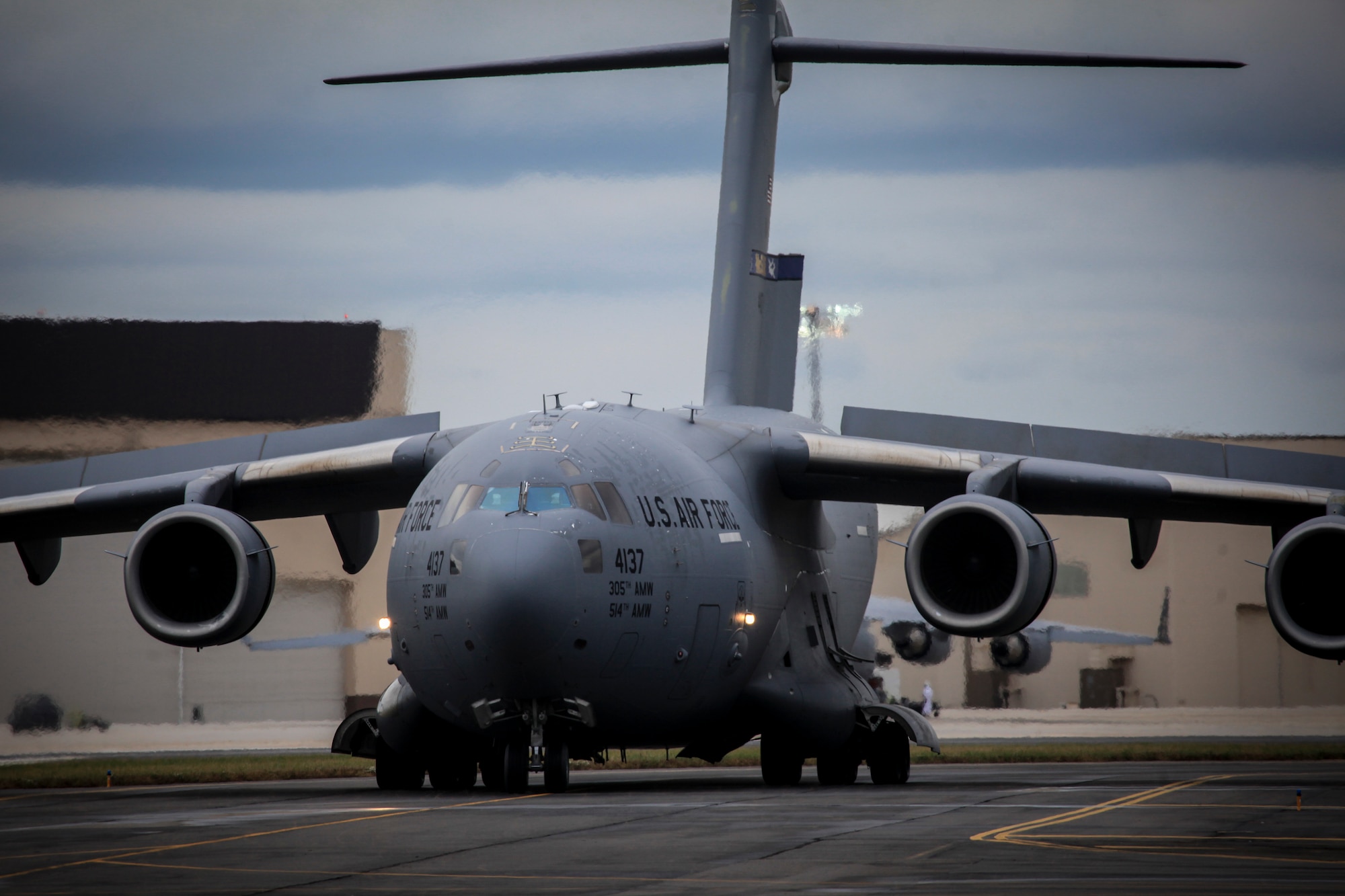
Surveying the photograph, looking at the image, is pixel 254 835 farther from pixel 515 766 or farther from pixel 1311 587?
pixel 1311 587

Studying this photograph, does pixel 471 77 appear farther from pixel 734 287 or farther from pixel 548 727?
pixel 548 727

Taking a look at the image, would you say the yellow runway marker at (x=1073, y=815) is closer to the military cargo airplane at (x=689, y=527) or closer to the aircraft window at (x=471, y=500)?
the military cargo airplane at (x=689, y=527)

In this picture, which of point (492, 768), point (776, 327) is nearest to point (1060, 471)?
point (776, 327)

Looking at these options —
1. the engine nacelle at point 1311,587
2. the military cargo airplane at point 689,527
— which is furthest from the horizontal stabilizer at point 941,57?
the engine nacelle at point 1311,587

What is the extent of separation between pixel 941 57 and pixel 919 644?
11.4m

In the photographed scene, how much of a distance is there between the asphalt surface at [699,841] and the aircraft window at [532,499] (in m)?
2.16

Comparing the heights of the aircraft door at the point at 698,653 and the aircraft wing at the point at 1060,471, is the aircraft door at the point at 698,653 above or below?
below

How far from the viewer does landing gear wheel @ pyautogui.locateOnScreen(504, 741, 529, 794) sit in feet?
44.8

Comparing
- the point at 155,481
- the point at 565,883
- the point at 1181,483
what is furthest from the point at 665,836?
the point at 155,481

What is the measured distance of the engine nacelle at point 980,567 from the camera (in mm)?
13711

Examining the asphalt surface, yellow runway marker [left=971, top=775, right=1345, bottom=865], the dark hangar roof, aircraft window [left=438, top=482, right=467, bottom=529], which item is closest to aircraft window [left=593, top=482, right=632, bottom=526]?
aircraft window [left=438, top=482, right=467, bottom=529]

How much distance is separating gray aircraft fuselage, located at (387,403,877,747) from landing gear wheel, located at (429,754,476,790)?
1537 millimetres

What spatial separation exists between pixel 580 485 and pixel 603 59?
20.4ft

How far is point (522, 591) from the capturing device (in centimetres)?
1243
